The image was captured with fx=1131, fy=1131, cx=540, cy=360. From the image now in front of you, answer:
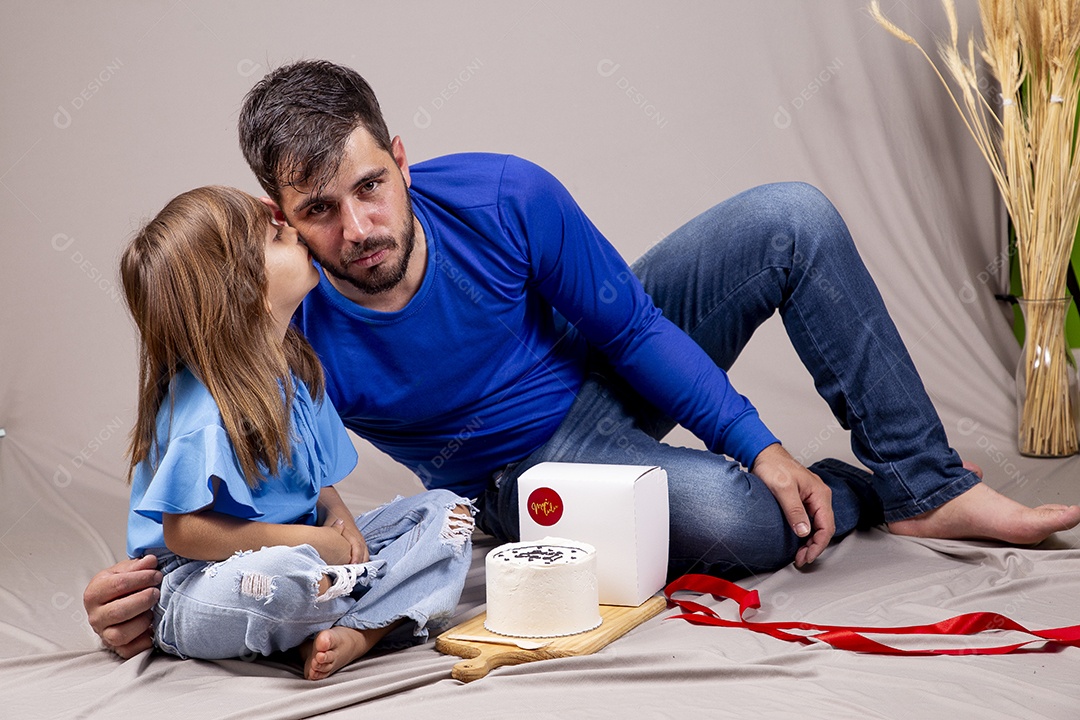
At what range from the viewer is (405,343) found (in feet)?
5.55

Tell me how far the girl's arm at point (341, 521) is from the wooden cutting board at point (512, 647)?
157 mm

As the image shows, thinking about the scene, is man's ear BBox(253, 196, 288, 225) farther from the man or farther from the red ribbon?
the red ribbon

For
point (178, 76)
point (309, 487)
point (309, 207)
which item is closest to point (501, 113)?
point (178, 76)

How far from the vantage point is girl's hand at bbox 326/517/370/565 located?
1.51m

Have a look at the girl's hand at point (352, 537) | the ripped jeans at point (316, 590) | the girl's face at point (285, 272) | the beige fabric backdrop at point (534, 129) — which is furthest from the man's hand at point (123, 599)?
the beige fabric backdrop at point (534, 129)

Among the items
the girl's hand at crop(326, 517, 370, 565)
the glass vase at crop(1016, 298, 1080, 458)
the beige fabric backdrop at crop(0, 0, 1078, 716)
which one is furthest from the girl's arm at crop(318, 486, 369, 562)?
the glass vase at crop(1016, 298, 1080, 458)

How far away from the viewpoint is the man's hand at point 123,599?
1451 mm

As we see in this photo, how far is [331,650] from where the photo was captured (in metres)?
1.40

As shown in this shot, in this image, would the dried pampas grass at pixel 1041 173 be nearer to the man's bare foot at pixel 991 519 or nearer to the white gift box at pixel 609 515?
the man's bare foot at pixel 991 519

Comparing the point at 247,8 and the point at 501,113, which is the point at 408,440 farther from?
the point at 247,8

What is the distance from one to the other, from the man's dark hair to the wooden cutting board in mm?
642

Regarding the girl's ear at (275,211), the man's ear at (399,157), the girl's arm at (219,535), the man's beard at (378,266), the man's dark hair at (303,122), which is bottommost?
the girl's arm at (219,535)

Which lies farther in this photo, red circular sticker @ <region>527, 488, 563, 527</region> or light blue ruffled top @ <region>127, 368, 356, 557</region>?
red circular sticker @ <region>527, 488, 563, 527</region>

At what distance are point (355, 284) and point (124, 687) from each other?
62 centimetres
